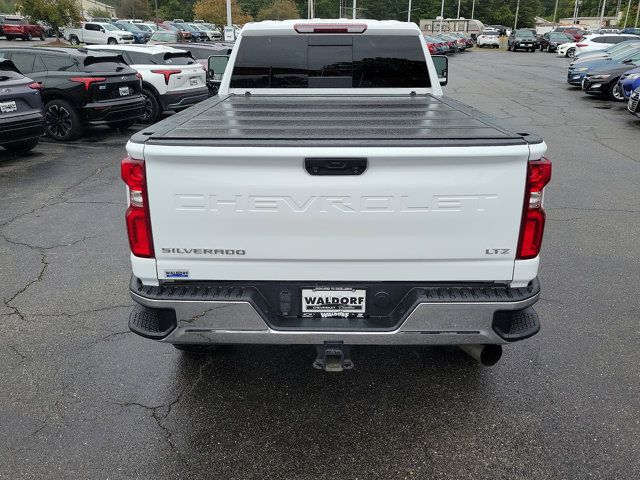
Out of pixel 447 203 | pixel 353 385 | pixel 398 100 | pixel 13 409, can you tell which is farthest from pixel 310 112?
pixel 13 409

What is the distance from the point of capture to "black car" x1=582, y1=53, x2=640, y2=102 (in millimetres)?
17078

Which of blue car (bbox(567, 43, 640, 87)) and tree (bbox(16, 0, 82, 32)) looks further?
tree (bbox(16, 0, 82, 32))

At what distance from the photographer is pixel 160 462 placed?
9.30 ft

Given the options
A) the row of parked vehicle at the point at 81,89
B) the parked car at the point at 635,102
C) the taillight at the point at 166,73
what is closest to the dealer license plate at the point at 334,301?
the row of parked vehicle at the point at 81,89

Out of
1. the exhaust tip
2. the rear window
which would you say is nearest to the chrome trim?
the exhaust tip

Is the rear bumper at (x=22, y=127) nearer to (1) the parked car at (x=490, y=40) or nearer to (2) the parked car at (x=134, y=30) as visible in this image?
(2) the parked car at (x=134, y=30)

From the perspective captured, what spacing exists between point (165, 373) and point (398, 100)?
2.82 m

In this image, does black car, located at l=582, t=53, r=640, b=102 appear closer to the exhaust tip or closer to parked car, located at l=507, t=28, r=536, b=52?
the exhaust tip

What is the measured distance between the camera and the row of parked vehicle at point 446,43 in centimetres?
3935

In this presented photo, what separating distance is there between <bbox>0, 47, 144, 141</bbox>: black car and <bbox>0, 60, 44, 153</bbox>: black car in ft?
4.17

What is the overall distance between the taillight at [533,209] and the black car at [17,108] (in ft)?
27.9

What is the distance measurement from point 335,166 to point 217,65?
379 cm

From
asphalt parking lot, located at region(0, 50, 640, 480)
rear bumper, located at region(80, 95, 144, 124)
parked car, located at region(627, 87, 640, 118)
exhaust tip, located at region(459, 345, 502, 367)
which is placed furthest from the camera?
parked car, located at region(627, 87, 640, 118)

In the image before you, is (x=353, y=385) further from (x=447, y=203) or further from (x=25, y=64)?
(x=25, y=64)
